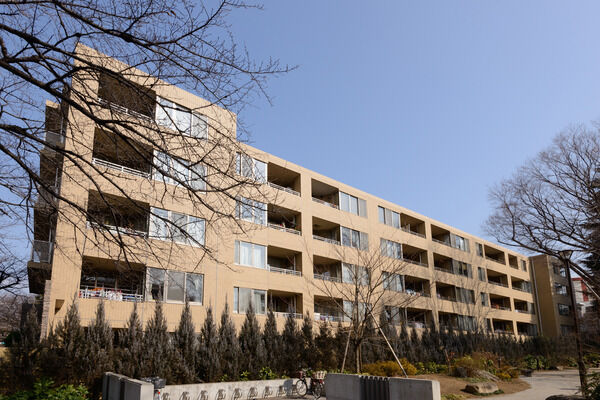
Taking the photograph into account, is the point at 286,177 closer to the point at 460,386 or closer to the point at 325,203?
the point at 325,203

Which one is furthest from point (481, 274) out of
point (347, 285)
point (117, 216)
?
point (117, 216)

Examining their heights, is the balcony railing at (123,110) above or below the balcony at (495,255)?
below

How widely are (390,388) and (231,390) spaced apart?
9.61 meters

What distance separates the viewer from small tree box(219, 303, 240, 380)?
21.8 meters

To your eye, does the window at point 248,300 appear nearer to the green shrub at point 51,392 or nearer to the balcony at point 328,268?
the balcony at point 328,268

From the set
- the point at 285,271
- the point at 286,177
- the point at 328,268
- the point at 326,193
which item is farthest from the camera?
the point at 326,193

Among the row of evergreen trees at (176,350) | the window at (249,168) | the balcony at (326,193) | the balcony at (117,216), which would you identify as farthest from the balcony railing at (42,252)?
the balcony at (326,193)

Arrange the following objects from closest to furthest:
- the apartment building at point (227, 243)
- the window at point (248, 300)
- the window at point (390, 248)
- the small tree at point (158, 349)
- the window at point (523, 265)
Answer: the apartment building at point (227, 243) < the small tree at point (158, 349) < the window at point (248, 300) < the window at point (390, 248) < the window at point (523, 265)

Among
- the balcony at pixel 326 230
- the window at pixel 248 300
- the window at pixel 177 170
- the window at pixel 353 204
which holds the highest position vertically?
the window at pixel 353 204

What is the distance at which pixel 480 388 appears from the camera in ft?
70.5

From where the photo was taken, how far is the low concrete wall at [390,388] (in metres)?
11.4

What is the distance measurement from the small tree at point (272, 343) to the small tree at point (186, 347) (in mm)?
4276

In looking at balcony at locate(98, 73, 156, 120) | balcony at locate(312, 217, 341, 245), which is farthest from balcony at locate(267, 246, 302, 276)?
balcony at locate(98, 73, 156, 120)

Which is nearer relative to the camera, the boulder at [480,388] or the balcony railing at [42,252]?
the balcony railing at [42,252]
